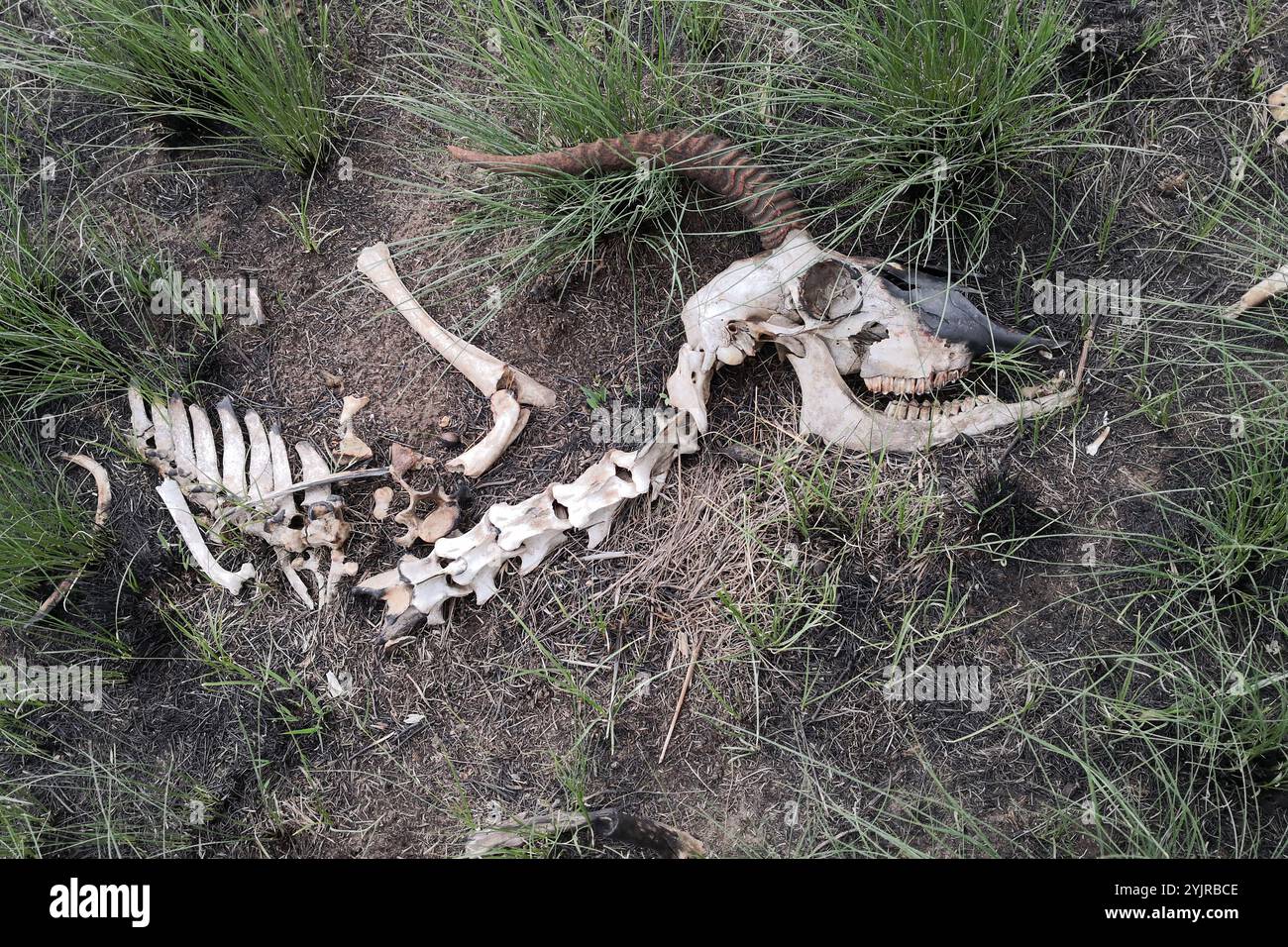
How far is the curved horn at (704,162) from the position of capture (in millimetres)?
2594

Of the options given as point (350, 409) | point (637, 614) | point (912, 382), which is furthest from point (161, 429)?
point (912, 382)

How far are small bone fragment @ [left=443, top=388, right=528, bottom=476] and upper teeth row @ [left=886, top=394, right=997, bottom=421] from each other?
1.09m

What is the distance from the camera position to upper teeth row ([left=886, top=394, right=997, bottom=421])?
8.38ft

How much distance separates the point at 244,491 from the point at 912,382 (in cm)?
200

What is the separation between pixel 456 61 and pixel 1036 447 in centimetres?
220

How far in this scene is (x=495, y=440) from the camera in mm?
2766

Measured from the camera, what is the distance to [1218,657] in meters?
2.29

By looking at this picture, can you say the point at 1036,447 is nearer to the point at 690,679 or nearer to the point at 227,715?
the point at 690,679

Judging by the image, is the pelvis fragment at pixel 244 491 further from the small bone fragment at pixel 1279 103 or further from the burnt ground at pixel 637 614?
the small bone fragment at pixel 1279 103

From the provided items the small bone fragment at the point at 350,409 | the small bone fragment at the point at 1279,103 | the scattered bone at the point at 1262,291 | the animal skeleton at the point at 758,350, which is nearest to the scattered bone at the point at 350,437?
the small bone fragment at the point at 350,409

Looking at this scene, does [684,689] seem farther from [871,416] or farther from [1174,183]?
[1174,183]

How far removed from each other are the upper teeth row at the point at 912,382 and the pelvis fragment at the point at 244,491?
62.9 inches

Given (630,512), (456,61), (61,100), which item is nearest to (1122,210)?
(630,512)

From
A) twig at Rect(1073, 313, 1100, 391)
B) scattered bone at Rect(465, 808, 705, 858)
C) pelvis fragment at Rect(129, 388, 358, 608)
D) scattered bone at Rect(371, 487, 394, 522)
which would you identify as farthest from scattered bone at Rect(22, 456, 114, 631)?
twig at Rect(1073, 313, 1100, 391)
